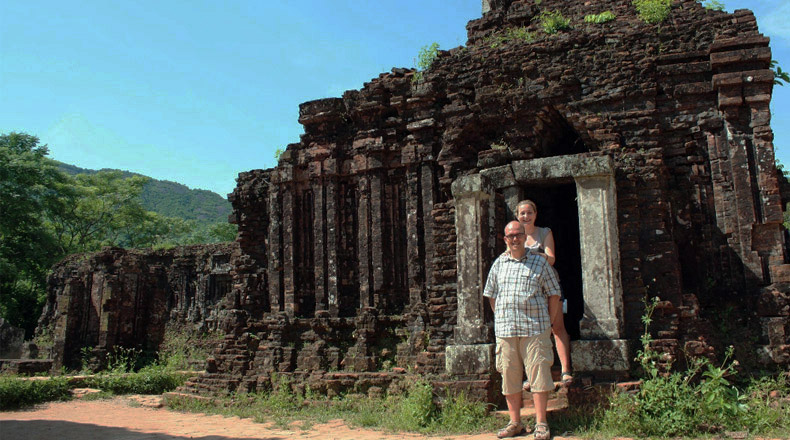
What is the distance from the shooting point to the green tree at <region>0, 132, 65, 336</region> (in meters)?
27.6

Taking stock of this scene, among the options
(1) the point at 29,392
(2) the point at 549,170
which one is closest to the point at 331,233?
(2) the point at 549,170

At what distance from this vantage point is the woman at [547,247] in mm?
7469

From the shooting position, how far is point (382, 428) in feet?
28.8

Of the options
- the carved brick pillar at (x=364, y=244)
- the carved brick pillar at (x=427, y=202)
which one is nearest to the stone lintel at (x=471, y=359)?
the carved brick pillar at (x=427, y=202)

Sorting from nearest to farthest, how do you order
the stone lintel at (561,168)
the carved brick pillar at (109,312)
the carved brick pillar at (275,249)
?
1. the stone lintel at (561,168)
2. the carved brick pillar at (275,249)
3. the carved brick pillar at (109,312)

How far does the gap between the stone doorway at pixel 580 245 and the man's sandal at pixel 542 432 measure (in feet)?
5.12

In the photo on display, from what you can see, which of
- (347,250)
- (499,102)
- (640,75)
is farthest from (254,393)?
(640,75)

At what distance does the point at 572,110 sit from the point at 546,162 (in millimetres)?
1483

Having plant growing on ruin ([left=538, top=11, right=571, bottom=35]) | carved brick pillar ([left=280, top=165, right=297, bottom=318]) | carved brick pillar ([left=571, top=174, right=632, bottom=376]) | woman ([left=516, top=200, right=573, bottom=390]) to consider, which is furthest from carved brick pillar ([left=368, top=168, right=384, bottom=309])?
woman ([left=516, top=200, right=573, bottom=390])

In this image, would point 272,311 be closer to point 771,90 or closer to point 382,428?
point 382,428

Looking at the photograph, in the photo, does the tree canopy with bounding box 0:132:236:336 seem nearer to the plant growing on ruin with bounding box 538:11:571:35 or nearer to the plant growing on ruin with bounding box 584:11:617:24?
the plant growing on ruin with bounding box 538:11:571:35

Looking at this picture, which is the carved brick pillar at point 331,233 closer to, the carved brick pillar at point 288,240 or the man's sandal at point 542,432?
the carved brick pillar at point 288,240

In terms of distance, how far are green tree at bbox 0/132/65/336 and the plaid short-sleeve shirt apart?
25276 mm

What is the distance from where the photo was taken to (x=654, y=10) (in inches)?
411
